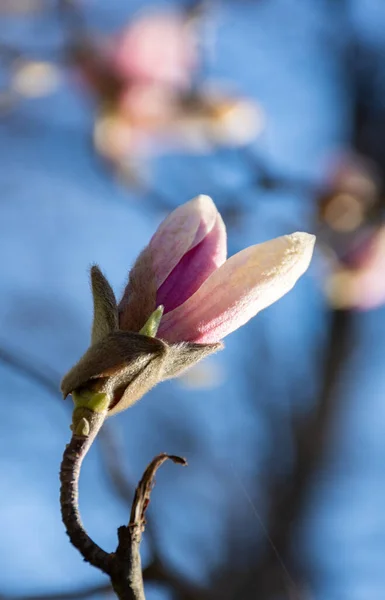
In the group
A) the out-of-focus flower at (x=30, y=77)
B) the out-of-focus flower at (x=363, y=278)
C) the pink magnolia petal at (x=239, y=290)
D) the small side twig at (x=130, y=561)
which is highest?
the out-of-focus flower at (x=30, y=77)

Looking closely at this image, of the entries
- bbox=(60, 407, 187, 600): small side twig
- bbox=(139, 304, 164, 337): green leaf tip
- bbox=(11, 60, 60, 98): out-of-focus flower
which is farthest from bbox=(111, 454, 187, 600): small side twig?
bbox=(11, 60, 60, 98): out-of-focus flower

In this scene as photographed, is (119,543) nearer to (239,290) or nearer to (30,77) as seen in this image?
(239,290)

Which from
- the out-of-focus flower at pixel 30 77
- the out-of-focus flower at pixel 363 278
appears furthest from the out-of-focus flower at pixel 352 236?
the out-of-focus flower at pixel 30 77

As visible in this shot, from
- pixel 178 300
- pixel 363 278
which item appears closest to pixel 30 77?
pixel 363 278

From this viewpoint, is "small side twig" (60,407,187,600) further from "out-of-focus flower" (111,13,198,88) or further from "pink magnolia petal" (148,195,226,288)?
"out-of-focus flower" (111,13,198,88)

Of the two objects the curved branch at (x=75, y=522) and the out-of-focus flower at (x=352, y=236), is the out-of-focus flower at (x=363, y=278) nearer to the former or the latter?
the out-of-focus flower at (x=352, y=236)

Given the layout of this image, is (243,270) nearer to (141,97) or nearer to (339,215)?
(339,215)
